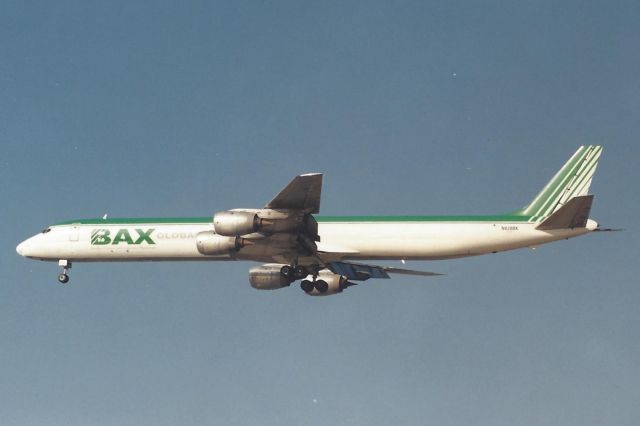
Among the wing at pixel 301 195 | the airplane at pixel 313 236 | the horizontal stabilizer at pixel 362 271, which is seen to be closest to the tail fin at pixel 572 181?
the airplane at pixel 313 236

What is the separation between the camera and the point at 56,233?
52.4m

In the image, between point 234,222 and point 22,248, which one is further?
point 22,248

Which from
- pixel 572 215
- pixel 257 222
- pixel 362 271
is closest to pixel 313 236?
pixel 257 222

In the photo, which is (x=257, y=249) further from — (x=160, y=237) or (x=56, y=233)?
(x=56, y=233)

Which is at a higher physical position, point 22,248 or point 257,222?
point 22,248

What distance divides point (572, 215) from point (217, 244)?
16.9m

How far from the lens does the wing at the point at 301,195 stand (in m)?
40.6

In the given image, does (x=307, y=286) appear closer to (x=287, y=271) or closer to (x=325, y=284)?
(x=325, y=284)

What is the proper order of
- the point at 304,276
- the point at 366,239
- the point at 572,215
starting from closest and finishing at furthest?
the point at 572,215 → the point at 366,239 → the point at 304,276

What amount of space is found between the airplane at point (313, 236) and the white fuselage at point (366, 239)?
51 mm

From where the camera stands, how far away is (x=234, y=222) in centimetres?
4178

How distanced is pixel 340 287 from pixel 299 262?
4350mm

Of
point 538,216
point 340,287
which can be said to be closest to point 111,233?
point 340,287

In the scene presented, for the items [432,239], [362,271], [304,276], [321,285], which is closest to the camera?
[432,239]
